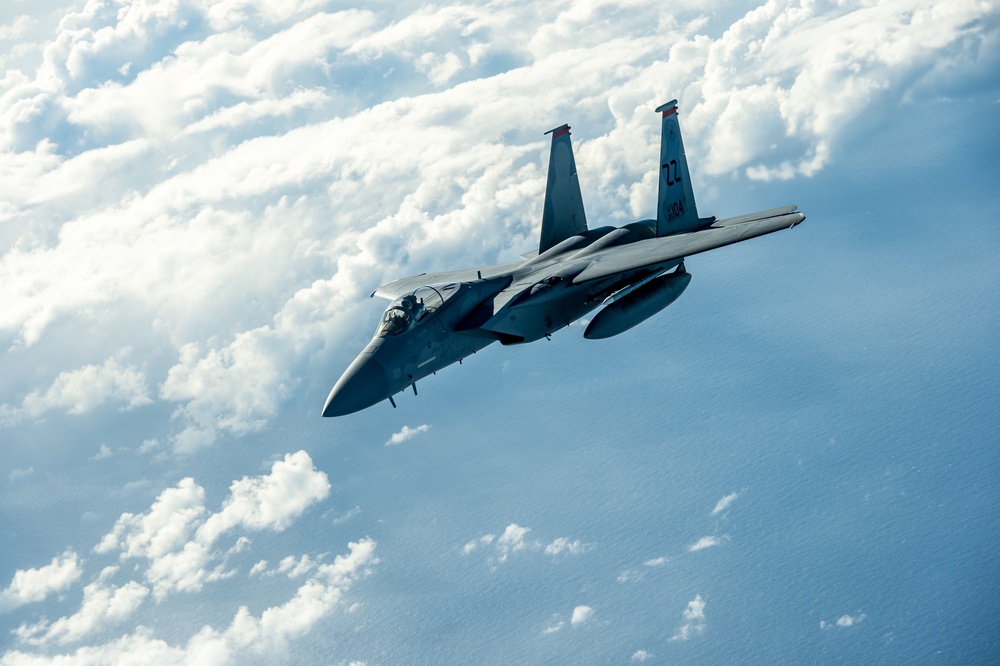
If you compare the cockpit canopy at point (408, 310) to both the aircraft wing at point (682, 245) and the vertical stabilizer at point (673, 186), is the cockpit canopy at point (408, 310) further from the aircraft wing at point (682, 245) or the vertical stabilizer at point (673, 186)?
the vertical stabilizer at point (673, 186)

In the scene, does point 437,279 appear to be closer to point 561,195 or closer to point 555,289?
point 555,289

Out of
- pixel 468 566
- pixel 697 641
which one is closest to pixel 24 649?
pixel 468 566

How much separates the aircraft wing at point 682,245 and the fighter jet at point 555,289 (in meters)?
0.06

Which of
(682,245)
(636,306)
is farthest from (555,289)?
(682,245)

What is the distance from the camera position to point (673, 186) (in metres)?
32.6

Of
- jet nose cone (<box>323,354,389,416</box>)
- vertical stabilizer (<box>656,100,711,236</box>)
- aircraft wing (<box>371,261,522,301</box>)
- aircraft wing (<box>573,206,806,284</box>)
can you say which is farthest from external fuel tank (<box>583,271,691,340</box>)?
jet nose cone (<box>323,354,389,416</box>)

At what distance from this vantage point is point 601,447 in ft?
616

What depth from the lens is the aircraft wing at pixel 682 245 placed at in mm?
26844

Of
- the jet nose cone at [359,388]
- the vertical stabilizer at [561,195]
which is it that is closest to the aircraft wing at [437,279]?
the vertical stabilizer at [561,195]

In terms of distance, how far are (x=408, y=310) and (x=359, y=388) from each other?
10.9 feet

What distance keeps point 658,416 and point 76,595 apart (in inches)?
5967

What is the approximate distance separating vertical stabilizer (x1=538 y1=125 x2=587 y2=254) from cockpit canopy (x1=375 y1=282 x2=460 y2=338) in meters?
10.0

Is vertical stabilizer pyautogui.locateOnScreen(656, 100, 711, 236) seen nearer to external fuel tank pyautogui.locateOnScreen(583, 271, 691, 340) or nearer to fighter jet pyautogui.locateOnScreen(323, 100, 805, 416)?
fighter jet pyautogui.locateOnScreen(323, 100, 805, 416)

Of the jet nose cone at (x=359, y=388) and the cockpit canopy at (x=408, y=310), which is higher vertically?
the cockpit canopy at (x=408, y=310)
